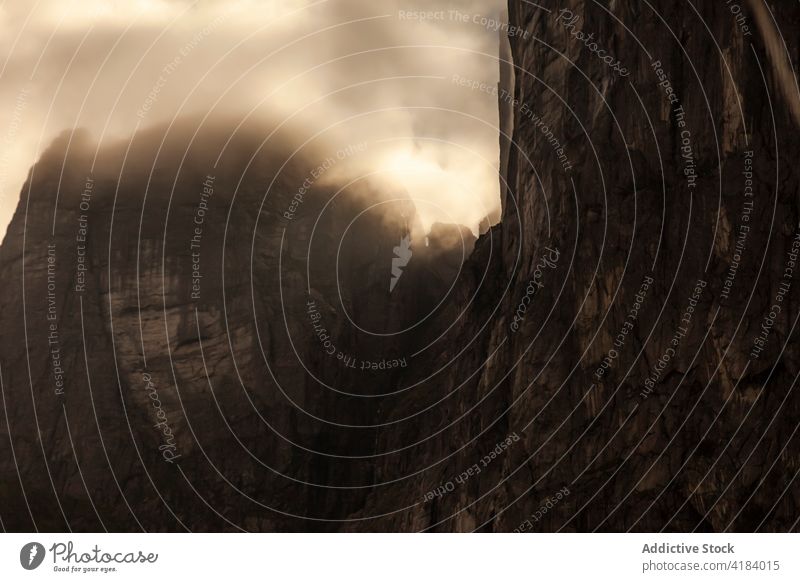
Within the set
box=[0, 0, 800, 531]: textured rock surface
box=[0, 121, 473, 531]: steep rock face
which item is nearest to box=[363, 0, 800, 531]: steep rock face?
box=[0, 0, 800, 531]: textured rock surface

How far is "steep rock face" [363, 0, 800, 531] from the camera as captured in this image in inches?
637

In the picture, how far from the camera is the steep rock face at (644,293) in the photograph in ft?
53.1

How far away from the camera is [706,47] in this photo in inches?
686

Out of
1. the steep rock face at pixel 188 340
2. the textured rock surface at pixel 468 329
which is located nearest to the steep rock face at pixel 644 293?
the textured rock surface at pixel 468 329

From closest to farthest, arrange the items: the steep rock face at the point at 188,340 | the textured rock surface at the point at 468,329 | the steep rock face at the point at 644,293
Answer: the steep rock face at the point at 644,293 < the textured rock surface at the point at 468,329 < the steep rock face at the point at 188,340

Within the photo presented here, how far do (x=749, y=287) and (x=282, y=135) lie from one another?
15.3 m

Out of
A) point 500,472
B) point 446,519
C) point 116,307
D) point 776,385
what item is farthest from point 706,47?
point 116,307

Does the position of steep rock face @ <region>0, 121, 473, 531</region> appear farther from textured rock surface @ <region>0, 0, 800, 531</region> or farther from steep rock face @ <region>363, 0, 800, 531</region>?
steep rock face @ <region>363, 0, 800, 531</region>

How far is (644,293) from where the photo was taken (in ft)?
59.7

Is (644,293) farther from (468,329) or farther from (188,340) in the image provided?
(188,340)

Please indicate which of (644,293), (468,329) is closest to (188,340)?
(468,329)

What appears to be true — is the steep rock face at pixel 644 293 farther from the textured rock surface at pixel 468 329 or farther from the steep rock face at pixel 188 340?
the steep rock face at pixel 188 340

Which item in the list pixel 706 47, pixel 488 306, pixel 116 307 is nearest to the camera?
pixel 706 47

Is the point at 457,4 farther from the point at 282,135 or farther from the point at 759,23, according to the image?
the point at 759,23
